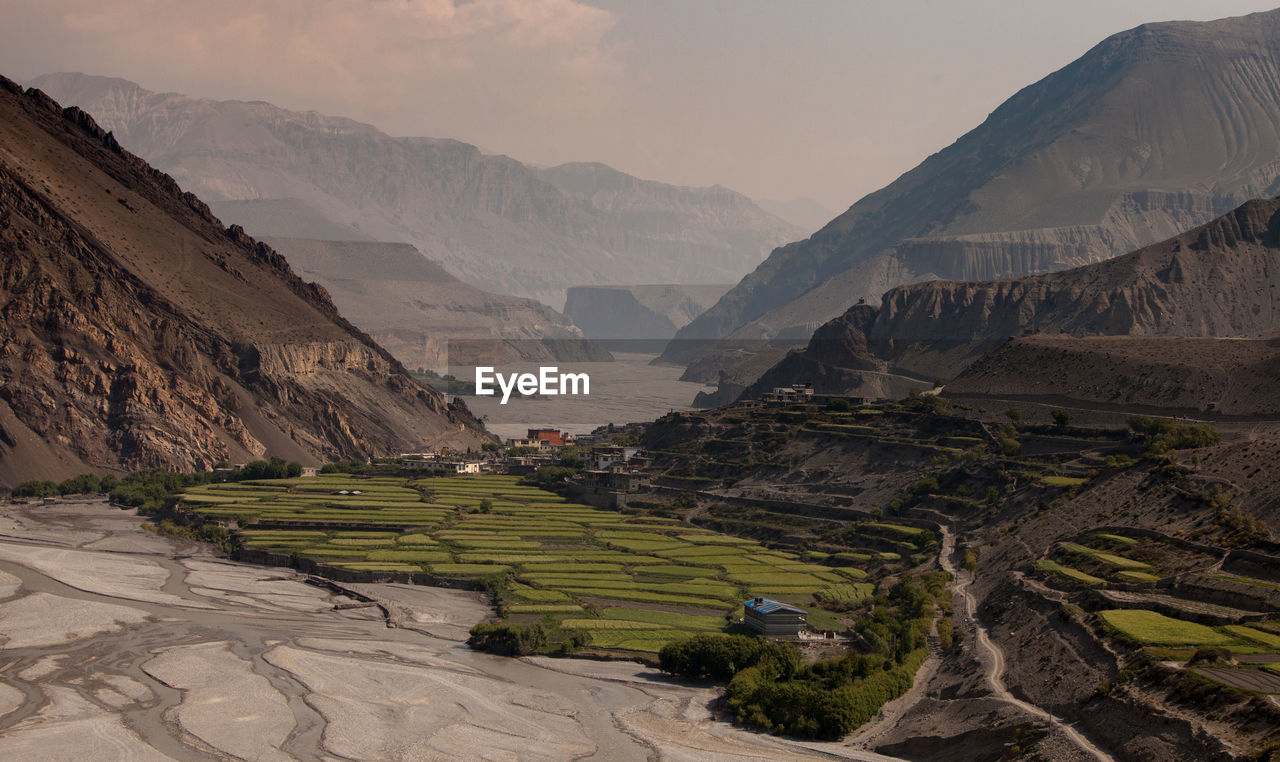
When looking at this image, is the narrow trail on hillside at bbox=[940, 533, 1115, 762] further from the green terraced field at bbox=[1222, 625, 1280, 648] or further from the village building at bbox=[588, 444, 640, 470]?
the village building at bbox=[588, 444, 640, 470]

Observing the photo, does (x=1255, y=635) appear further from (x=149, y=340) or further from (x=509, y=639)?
(x=149, y=340)

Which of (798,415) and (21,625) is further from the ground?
(798,415)

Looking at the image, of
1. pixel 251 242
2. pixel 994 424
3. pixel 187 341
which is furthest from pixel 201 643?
pixel 251 242

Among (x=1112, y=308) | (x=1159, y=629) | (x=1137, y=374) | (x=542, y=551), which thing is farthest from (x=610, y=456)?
(x=1159, y=629)

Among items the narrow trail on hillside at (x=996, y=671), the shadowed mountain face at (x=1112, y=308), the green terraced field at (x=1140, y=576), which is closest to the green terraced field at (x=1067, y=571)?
the green terraced field at (x=1140, y=576)

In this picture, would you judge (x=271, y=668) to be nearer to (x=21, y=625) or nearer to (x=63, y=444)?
(x=21, y=625)

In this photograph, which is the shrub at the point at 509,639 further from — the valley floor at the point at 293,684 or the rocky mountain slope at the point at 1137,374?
the rocky mountain slope at the point at 1137,374
